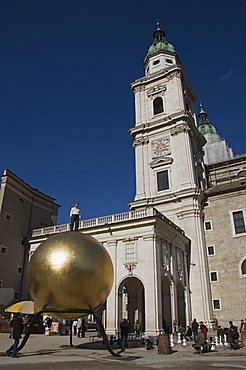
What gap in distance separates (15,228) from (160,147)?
62.4ft

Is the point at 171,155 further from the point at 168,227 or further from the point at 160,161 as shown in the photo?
the point at 168,227

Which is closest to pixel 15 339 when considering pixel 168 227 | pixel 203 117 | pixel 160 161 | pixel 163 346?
pixel 163 346

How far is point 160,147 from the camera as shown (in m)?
38.9

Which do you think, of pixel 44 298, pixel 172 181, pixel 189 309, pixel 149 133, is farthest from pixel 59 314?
pixel 149 133

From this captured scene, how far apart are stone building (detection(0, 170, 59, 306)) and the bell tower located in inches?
471

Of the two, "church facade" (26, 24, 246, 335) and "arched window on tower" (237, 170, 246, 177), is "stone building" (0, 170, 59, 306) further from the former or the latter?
"arched window on tower" (237, 170, 246, 177)

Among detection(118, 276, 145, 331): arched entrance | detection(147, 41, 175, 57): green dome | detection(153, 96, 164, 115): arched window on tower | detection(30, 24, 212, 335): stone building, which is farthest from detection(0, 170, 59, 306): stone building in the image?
detection(147, 41, 175, 57): green dome

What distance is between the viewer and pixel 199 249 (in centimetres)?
3134

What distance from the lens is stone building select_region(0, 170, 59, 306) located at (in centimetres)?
3172

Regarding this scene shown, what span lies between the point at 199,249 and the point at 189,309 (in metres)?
5.73

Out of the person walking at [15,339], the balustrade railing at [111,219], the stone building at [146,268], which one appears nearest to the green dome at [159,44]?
the balustrade railing at [111,219]

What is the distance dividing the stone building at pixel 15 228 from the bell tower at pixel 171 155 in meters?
12.0

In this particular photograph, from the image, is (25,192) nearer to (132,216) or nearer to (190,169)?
(132,216)

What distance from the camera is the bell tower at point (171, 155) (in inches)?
1244
